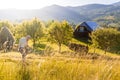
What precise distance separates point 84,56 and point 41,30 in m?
69.3

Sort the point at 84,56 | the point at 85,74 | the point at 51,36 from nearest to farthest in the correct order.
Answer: the point at 85,74, the point at 84,56, the point at 51,36

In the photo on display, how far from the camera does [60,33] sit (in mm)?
77375

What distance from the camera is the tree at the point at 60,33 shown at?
248ft

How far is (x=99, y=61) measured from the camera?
315 inches

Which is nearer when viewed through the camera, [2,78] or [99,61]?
[2,78]

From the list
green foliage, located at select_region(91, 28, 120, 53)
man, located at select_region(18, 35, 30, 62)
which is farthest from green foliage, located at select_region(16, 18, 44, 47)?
man, located at select_region(18, 35, 30, 62)

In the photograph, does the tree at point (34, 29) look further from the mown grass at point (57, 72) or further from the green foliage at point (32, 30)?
the mown grass at point (57, 72)

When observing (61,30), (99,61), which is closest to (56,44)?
(61,30)

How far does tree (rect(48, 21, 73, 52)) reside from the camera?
248ft

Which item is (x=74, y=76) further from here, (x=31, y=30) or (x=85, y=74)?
(x=31, y=30)

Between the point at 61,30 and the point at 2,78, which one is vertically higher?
the point at 2,78

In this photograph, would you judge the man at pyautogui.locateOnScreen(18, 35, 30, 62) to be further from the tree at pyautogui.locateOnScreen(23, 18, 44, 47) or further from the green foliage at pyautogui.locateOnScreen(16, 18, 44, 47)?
the green foliage at pyautogui.locateOnScreen(16, 18, 44, 47)

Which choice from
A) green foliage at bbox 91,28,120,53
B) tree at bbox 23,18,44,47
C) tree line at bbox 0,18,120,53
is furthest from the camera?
tree at bbox 23,18,44,47

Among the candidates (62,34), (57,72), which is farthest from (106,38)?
(57,72)
